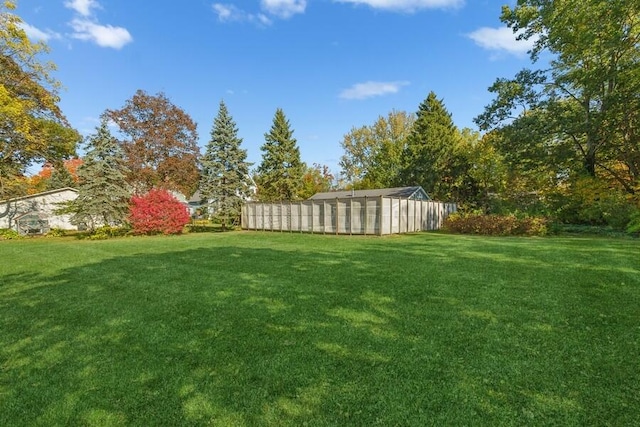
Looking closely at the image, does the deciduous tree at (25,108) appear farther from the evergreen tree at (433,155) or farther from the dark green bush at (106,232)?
the evergreen tree at (433,155)

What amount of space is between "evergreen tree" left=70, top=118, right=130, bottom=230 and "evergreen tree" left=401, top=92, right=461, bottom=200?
25.5m

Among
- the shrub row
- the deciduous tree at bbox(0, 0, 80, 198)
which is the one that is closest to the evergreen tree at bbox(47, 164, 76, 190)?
the deciduous tree at bbox(0, 0, 80, 198)

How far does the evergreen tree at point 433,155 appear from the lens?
104 ft

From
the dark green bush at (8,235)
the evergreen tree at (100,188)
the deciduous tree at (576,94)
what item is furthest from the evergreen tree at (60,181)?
the deciduous tree at (576,94)

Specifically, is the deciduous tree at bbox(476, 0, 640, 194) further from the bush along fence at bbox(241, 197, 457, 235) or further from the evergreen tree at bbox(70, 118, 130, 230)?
the evergreen tree at bbox(70, 118, 130, 230)

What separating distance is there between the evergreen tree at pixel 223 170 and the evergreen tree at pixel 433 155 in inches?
688

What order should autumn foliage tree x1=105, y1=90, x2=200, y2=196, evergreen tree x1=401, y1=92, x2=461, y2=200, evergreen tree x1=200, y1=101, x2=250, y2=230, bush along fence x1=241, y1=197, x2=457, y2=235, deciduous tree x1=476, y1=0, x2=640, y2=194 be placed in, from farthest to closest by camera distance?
evergreen tree x1=401, y1=92, x2=461, y2=200 → autumn foliage tree x1=105, y1=90, x2=200, y2=196 → evergreen tree x1=200, y1=101, x2=250, y2=230 → bush along fence x1=241, y1=197, x2=457, y2=235 → deciduous tree x1=476, y1=0, x2=640, y2=194

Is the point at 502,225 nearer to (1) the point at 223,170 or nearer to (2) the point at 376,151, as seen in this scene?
(1) the point at 223,170

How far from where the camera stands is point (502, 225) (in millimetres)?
15773

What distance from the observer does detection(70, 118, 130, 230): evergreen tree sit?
63.4 feet

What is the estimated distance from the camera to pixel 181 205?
2008 cm

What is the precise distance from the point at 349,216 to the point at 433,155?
17.6m

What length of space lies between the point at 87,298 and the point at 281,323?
3477 mm

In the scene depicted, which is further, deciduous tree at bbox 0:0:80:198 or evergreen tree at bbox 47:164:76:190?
evergreen tree at bbox 47:164:76:190
